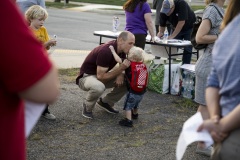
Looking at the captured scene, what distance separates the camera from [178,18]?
24.1 feet

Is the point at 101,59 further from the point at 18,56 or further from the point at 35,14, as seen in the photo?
the point at 18,56

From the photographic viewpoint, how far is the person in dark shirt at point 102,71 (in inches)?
196

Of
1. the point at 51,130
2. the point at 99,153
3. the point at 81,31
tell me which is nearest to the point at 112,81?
the point at 51,130

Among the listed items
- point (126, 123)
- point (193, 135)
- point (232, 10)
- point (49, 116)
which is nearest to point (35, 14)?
point (49, 116)

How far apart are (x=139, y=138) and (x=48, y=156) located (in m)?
1.08

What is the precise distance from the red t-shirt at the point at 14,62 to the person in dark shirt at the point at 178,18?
569cm

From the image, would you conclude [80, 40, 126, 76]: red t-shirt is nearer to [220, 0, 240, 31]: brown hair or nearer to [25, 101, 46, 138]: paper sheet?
[220, 0, 240, 31]: brown hair

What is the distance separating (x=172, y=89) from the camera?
21.4ft

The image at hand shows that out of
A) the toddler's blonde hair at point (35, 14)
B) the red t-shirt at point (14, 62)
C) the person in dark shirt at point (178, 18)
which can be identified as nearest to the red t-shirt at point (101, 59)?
the toddler's blonde hair at point (35, 14)

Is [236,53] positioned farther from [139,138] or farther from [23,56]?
[139,138]

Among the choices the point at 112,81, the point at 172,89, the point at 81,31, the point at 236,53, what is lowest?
the point at 81,31

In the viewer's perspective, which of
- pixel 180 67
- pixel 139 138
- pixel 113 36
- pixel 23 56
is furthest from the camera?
pixel 113 36

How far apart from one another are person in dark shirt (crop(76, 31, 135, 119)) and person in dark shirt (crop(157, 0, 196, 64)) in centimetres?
217

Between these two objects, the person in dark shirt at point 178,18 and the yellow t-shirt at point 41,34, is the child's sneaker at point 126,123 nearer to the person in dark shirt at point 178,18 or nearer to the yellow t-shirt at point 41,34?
the yellow t-shirt at point 41,34
